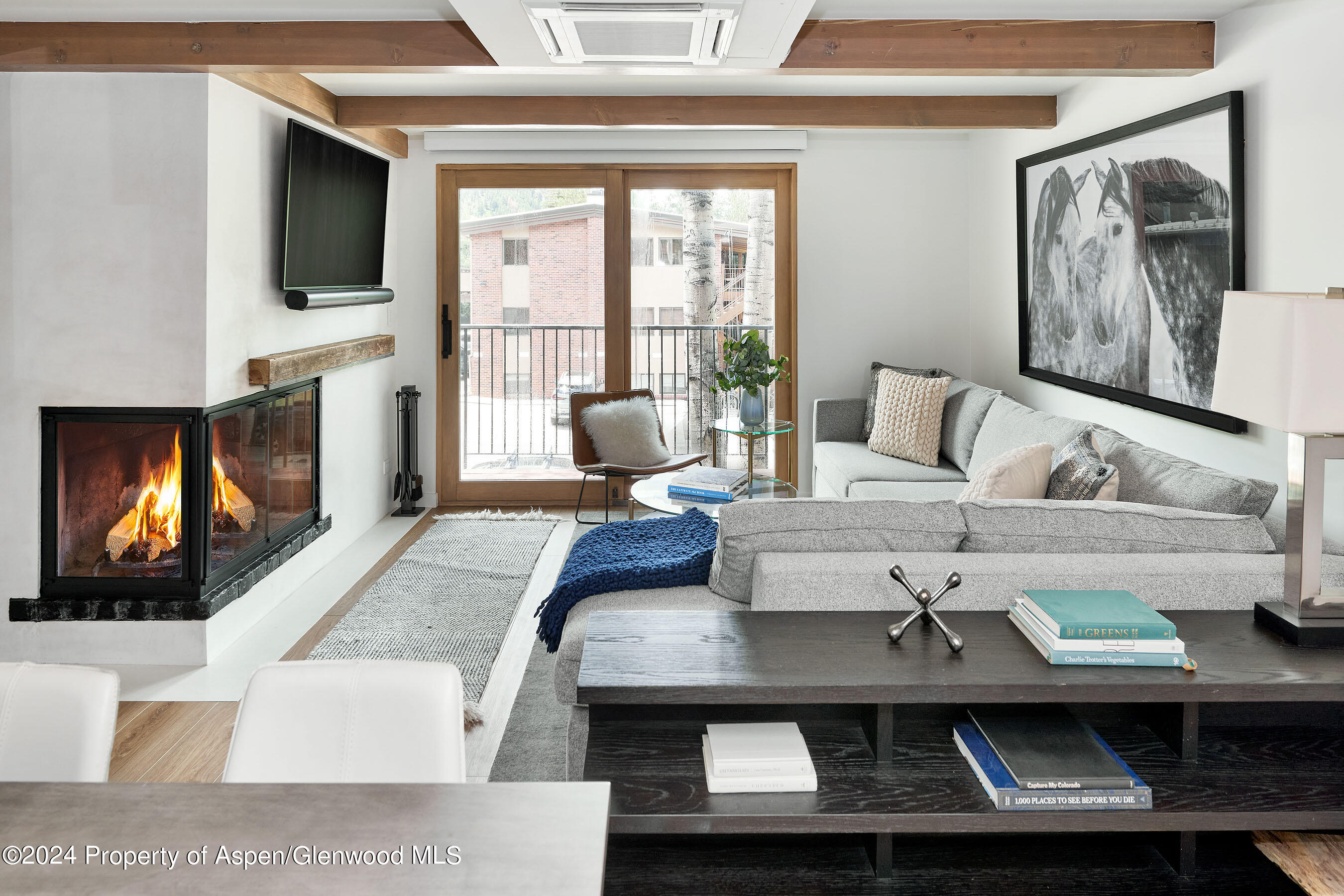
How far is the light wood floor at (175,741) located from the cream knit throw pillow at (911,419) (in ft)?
8.64

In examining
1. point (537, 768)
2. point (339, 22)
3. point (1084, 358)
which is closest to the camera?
point (537, 768)

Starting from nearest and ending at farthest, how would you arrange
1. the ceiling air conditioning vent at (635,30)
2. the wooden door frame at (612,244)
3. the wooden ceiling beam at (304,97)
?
the ceiling air conditioning vent at (635,30), the wooden ceiling beam at (304,97), the wooden door frame at (612,244)

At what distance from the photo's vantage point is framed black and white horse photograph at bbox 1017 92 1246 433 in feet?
11.9

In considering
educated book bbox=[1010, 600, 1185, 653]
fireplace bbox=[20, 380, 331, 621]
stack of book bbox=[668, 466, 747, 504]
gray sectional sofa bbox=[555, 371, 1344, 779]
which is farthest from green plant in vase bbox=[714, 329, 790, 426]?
educated book bbox=[1010, 600, 1185, 653]

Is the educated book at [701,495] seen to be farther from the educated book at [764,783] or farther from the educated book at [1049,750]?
the educated book at [764,783]

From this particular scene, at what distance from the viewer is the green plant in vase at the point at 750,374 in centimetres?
528

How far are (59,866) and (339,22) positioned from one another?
3166mm

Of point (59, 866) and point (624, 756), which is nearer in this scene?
point (59, 866)

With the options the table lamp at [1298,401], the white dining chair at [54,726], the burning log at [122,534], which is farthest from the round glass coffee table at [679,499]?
the white dining chair at [54,726]

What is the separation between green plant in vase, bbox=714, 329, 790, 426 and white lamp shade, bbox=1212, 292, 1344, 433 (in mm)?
3225

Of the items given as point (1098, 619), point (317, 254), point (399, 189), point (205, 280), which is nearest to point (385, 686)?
point (1098, 619)

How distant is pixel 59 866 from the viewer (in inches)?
46.9

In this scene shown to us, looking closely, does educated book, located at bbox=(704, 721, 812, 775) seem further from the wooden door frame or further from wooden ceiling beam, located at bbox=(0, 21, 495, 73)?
the wooden door frame

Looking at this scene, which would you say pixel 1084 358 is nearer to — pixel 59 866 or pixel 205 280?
pixel 205 280
